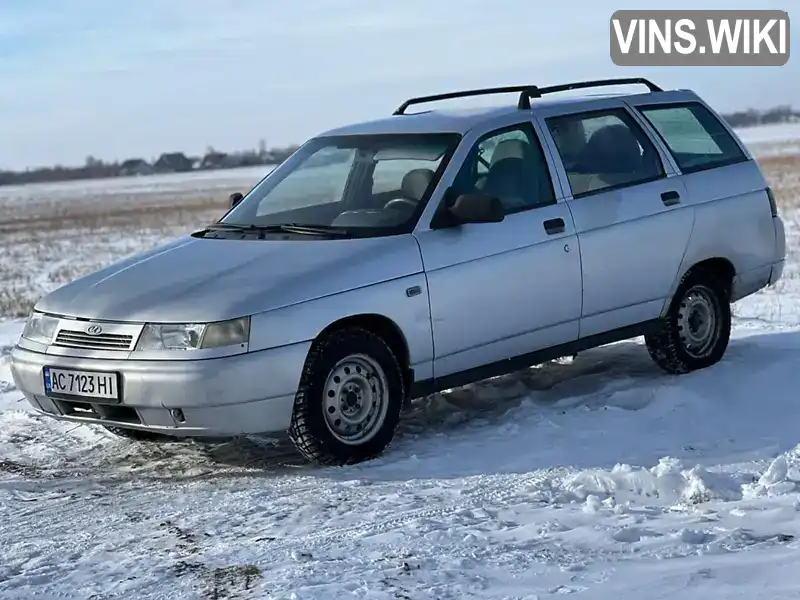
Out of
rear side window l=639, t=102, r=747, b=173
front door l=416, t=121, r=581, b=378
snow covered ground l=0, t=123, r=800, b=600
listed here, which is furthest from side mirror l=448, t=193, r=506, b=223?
rear side window l=639, t=102, r=747, b=173

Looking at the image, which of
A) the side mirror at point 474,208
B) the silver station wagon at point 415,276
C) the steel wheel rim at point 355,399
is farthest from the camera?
the side mirror at point 474,208

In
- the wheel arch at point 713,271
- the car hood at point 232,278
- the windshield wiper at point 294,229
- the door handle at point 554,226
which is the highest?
the windshield wiper at point 294,229

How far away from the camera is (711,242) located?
25.5 feet

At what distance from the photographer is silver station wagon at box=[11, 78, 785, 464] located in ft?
18.9

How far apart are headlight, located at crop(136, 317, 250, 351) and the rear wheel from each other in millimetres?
3068

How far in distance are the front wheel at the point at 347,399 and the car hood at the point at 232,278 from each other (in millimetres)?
292

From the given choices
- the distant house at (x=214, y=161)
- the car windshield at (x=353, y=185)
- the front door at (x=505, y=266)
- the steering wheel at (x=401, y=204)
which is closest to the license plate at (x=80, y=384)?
the car windshield at (x=353, y=185)

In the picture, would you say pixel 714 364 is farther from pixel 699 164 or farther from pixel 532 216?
pixel 532 216

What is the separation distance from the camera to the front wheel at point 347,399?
5.86 m

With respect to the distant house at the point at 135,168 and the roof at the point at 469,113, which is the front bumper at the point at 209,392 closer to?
the roof at the point at 469,113

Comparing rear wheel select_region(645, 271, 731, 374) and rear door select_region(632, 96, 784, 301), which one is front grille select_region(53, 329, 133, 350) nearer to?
rear wheel select_region(645, 271, 731, 374)

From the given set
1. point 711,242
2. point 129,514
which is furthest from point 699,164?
point 129,514

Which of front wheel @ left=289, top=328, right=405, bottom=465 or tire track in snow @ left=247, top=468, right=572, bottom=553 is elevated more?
front wheel @ left=289, top=328, right=405, bottom=465

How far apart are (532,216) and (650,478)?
2016 millimetres
